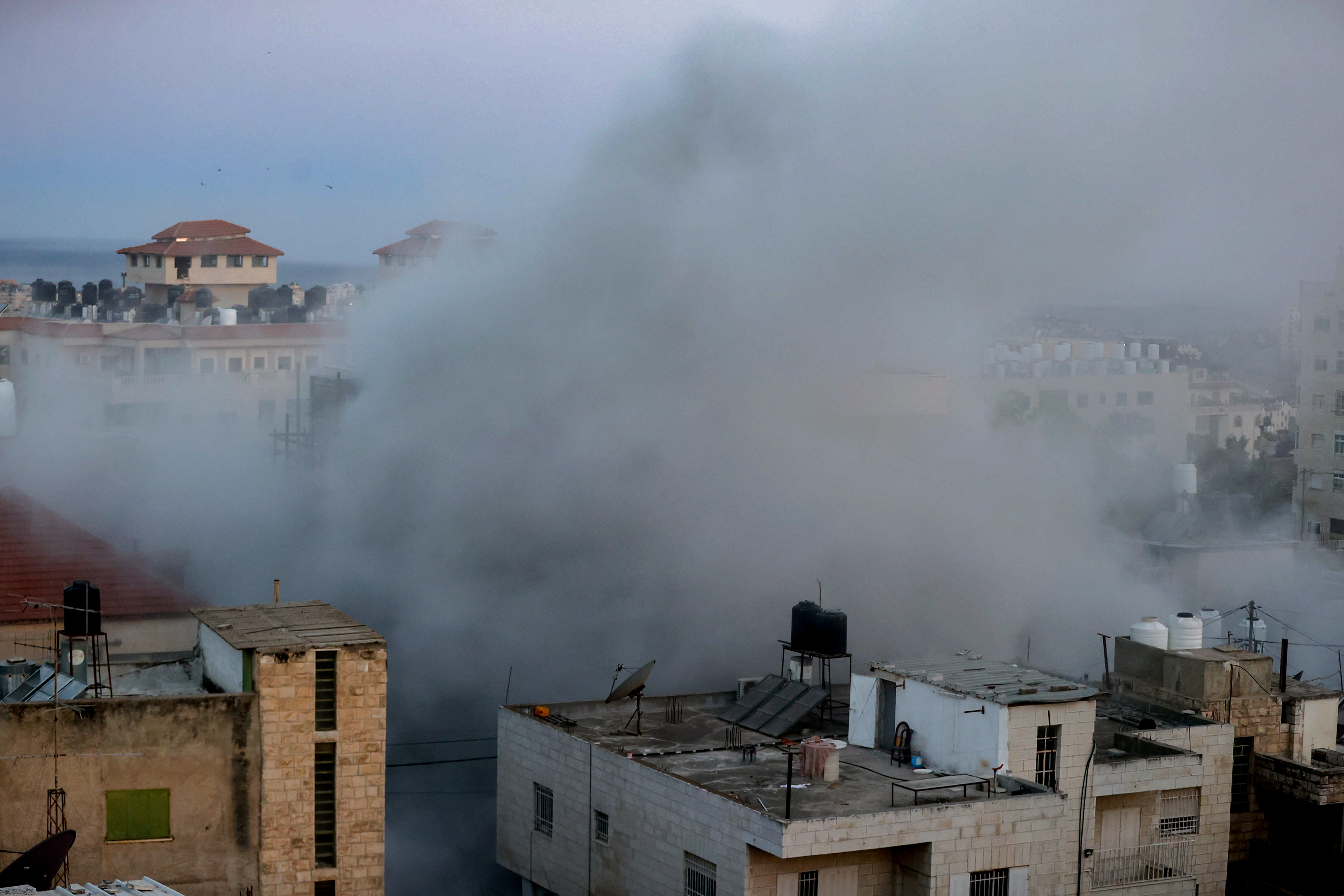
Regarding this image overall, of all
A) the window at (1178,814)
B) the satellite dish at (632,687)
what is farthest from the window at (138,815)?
the window at (1178,814)

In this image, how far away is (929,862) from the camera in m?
17.9

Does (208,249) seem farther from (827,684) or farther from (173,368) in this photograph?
(827,684)

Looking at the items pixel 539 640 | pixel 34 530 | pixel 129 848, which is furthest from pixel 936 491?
pixel 129 848

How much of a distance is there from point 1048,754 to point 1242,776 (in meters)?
5.03

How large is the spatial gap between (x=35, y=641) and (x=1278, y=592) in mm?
34006

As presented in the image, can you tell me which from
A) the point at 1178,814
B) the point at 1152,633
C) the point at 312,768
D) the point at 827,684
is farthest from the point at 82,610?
the point at 1152,633

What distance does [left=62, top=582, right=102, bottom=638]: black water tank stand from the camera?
18.9 meters

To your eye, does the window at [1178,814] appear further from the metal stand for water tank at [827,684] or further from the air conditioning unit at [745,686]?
the air conditioning unit at [745,686]

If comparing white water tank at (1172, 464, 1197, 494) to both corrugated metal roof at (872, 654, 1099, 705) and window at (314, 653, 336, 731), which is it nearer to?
corrugated metal roof at (872, 654, 1099, 705)

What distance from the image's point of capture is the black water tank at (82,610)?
61.9 ft

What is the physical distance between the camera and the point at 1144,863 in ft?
66.8

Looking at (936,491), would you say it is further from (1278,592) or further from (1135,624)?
(1135,624)

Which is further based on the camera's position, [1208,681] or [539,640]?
[539,640]

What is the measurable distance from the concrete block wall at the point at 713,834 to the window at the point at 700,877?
70 millimetres
